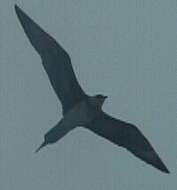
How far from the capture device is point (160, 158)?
128 centimetres

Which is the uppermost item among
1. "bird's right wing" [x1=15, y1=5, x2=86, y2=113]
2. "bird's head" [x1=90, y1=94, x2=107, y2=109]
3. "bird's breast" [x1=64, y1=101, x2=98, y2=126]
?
"bird's right wing" [x1=15, y1=5, x2=86, y2=113]

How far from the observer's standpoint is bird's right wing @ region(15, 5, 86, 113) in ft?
4.15

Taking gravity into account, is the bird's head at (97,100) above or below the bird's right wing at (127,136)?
Answer: above

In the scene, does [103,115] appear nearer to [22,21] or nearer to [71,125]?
[71,125]

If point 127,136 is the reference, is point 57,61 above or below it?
above

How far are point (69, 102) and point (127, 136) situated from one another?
0.09 m

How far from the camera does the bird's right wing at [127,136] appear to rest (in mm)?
1279

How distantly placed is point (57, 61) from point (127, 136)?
0.45ft

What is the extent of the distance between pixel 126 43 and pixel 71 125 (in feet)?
0.49

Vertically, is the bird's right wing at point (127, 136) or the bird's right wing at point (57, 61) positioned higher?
the bird's right wing at point (57, 61)

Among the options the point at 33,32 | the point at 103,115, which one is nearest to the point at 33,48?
the point at 33,32

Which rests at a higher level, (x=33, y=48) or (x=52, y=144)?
(x=33, y=48)

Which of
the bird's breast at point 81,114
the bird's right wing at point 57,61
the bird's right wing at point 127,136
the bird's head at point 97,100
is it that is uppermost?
the bird's right wing at point 57,61

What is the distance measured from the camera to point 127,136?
1287 millimetres
